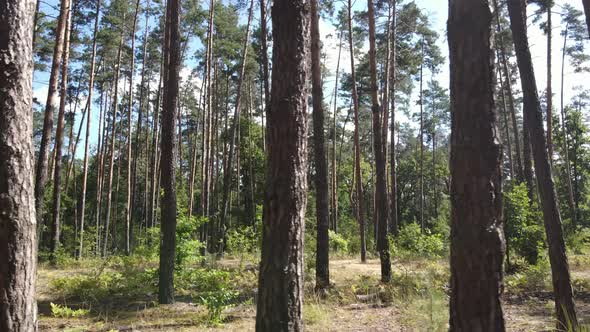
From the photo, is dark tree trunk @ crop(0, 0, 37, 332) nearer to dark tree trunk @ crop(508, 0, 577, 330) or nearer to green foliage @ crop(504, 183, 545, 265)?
dark tree trunk @ crop(508, 0, 577, 330)

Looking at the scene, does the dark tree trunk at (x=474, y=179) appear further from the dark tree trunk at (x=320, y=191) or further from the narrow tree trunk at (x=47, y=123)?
the narrow tree trunk at (x=47, y=123)

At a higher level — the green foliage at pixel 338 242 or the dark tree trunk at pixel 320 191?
the dark tree trunk at pixel 320 191

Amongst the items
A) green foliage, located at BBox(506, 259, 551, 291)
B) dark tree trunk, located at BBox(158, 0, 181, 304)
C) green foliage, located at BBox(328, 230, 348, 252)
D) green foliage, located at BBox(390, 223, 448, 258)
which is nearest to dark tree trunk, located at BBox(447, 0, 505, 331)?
dark tree trunk, located at BBox(158, 0, 181, 304)

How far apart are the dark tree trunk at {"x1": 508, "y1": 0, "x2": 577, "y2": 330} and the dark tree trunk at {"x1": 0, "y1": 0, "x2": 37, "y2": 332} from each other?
19.9ft

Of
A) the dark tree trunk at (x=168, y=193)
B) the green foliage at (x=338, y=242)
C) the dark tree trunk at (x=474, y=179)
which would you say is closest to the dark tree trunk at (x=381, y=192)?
the green foliage at (x=338, y=242)

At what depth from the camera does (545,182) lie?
19.2 ft

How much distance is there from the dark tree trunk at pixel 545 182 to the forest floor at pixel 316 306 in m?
0.52

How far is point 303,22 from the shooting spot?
3.90 m

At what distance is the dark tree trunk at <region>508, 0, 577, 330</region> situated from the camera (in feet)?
18.2

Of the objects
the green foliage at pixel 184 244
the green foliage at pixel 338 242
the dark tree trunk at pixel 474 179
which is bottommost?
the green foliage at pixel 338 242

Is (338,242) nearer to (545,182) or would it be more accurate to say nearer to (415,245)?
(415,245)

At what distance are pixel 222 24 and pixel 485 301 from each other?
71.1ft

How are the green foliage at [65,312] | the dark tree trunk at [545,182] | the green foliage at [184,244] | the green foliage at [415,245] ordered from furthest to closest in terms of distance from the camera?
the green foliage at [415,245], the green foliage at [184,244], the green foliage at [65,312], the dark tree trunk at [545,182]

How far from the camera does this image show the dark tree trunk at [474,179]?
2.47 m
